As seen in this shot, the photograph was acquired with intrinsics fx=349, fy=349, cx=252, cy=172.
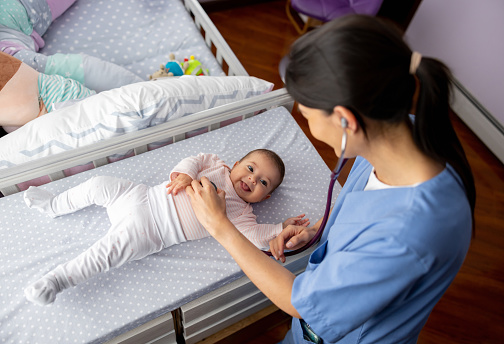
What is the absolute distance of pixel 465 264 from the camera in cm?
186

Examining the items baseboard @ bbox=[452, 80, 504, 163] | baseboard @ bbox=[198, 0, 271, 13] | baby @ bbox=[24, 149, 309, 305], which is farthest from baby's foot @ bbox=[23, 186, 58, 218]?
baseboard @ bbox=[452, 80, 504, 163]

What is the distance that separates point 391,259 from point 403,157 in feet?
0.63

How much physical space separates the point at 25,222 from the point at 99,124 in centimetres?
42

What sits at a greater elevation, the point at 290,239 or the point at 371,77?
the point at 371,77

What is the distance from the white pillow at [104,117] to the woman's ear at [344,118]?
2.91 feet

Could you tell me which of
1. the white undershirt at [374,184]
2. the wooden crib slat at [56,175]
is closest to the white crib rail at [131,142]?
the wooden crib slat at [56,175]

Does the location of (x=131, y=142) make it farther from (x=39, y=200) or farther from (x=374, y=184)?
(x=374, y=184)

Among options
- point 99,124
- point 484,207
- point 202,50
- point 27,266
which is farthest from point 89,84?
point 484,207

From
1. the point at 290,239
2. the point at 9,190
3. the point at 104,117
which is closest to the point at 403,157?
the point at 290,239

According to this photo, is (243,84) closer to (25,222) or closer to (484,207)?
(25,222)

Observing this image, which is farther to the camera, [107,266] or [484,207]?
[484,207]

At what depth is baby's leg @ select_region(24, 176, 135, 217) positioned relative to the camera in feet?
3.77

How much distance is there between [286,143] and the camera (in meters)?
1.51

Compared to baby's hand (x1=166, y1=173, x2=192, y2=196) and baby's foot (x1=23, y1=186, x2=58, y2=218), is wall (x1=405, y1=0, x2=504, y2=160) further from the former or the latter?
baby's foot (x1=23, y1=186, x2=58, y2=218)
